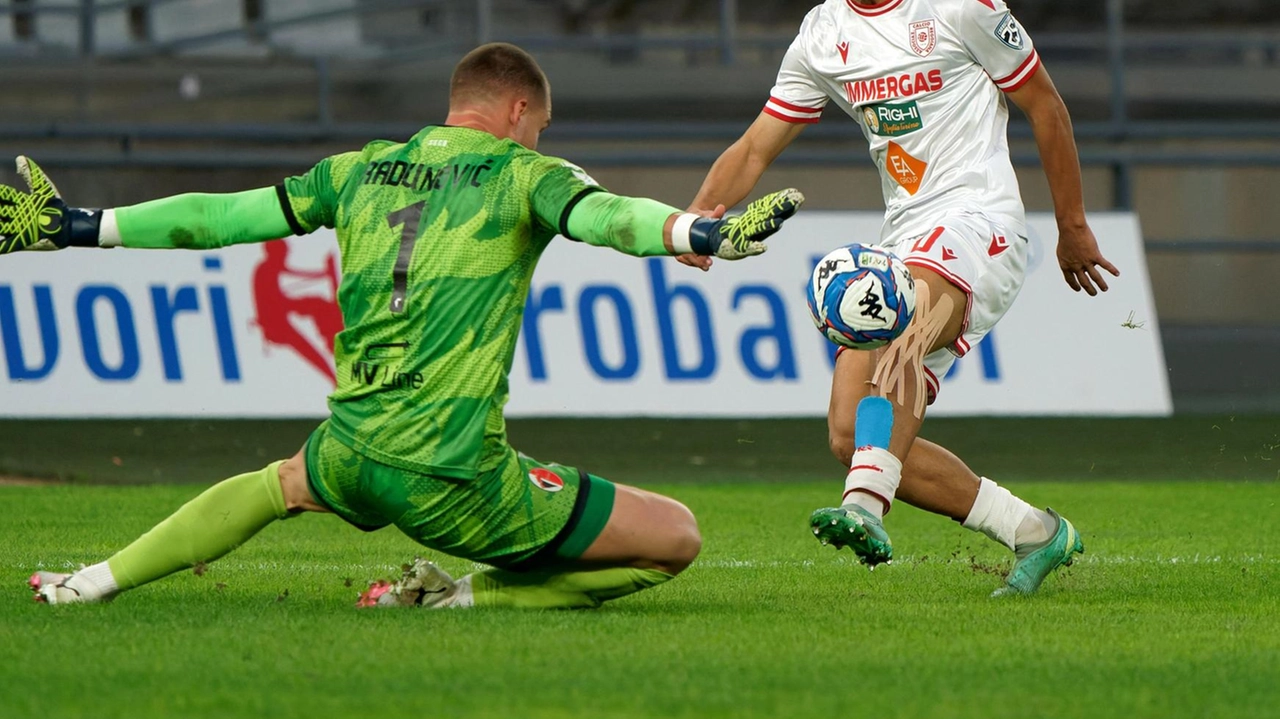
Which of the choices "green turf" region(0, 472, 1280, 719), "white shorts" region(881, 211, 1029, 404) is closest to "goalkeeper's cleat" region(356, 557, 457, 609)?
"green turf" region(0, 472, 1280, 719)

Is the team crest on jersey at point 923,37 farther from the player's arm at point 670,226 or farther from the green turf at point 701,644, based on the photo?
the green turf at point 701,644

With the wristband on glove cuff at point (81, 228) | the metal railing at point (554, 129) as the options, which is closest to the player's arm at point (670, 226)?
the wristband on glove cuff at point (81, 228)

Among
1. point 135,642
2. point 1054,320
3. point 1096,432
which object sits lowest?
point 1096,432

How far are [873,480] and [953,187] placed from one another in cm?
104

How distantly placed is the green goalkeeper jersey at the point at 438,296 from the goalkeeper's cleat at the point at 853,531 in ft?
2.54

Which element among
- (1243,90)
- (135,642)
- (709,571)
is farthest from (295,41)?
(135,642)

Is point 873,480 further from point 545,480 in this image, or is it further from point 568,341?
point 568,341

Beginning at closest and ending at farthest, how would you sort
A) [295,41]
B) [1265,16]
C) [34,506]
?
[34,506], [295,41], [1265,16]

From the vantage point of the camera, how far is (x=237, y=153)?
14.3 meters

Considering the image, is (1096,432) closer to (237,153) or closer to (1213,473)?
(1213,473)

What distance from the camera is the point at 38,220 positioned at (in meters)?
4.36

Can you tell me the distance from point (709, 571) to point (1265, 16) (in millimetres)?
17390

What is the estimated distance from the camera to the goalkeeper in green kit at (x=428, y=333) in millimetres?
4312

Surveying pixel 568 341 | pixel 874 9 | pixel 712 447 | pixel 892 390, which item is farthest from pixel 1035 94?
pixel 568 341
